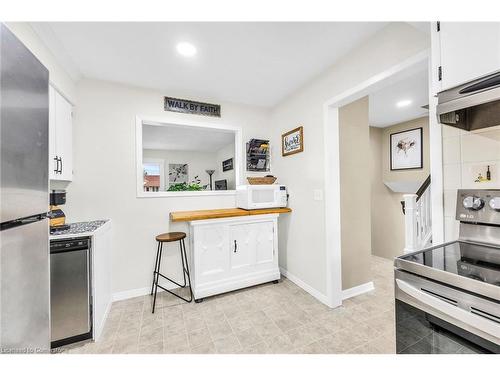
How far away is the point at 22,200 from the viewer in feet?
2.33

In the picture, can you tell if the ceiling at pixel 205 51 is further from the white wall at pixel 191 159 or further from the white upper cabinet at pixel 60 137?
the white wall at pixel 191 159

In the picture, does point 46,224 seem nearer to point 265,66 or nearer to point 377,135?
point 265,66

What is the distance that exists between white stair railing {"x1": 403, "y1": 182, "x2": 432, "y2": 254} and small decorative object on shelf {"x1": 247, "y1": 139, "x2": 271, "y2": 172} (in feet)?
5.66

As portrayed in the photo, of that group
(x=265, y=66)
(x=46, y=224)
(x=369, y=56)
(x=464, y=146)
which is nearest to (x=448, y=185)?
(x=464, y=146)

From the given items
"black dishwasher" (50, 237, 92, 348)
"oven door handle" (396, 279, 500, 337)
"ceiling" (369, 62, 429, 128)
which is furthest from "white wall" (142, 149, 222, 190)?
"oven door handle" (396, 279, 500, 337)

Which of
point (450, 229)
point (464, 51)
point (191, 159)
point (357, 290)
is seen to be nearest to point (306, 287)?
point (357, 290)

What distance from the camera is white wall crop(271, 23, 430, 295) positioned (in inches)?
61.4

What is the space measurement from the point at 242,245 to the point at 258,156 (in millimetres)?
1270

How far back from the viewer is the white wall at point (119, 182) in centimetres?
225

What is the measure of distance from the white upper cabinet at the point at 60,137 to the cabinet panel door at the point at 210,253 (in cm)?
133

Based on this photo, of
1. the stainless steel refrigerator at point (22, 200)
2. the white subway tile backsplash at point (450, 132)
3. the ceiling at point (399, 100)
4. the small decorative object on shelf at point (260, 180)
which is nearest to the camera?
the stainless steel refrigerator at point (22, 200)

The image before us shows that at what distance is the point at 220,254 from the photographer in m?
2.40

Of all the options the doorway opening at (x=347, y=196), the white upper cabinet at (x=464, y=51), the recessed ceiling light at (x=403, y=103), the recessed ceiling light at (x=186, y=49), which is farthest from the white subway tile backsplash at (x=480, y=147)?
the recessed ceiling light at (x=403, y=103)
